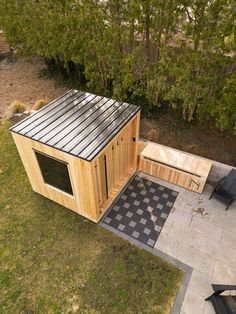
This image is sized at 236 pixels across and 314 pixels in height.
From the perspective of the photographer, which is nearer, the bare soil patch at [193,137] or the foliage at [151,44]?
the foliage at [151,44]

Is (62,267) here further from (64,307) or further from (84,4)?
(84,4)

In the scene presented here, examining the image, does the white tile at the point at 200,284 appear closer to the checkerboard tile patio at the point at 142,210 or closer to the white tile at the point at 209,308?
the white tile at the point at 209,308

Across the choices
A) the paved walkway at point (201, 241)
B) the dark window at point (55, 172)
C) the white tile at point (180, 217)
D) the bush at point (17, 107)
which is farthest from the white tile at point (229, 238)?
the bush at point (17, 107)

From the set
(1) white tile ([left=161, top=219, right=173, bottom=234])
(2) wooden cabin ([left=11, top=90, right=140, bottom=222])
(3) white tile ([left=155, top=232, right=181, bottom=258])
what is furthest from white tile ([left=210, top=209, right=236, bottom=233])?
(2) wooden cabin ([left=11, top=90, right=140, bottom=222])

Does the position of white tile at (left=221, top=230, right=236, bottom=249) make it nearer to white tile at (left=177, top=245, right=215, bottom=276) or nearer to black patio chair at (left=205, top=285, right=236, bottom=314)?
white tile at (left=177, top=245, right=215, bottom=276)

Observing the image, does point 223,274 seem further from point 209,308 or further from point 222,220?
point 222,220
